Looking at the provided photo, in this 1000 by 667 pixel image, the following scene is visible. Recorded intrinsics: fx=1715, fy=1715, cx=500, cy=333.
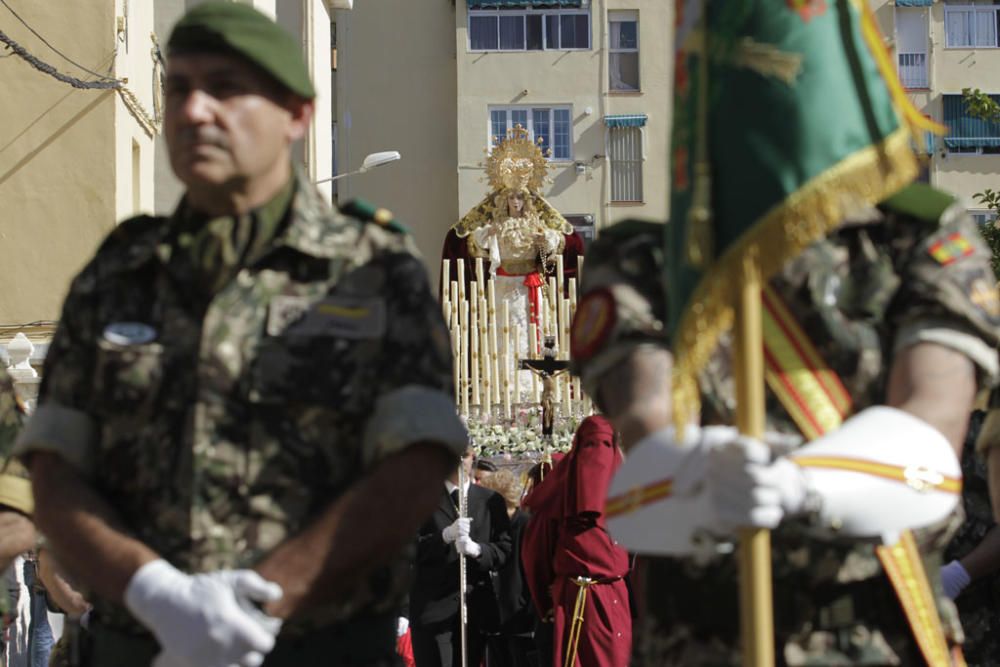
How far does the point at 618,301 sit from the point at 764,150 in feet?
1.53

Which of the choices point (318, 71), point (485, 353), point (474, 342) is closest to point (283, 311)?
point (485, 353)

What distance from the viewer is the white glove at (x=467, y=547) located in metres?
11.5

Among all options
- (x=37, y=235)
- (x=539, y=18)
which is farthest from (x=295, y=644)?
(x=539, y=18)

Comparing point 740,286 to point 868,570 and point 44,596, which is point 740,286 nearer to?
point 868,570

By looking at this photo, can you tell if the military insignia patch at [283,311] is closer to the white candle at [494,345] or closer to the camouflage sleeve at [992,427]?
the camouflage sleeve at [992,427]

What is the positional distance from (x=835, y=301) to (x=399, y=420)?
93 cm

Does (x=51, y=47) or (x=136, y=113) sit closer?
(x=51, y=47)

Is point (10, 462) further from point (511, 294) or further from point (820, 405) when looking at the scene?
point (511, 294)

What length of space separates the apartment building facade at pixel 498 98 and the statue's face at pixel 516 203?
11.0 metres

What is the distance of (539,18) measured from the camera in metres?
38.6

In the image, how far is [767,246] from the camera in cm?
328

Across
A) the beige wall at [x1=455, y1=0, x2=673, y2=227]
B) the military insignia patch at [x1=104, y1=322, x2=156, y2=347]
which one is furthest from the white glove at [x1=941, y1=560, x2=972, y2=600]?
the beige wall at [x1=455, y1=0, x2=673, y2=227]

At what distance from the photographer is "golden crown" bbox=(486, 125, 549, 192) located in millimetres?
26547

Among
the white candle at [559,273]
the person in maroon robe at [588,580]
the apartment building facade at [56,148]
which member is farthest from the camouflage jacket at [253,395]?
the white candle at [559,273]
